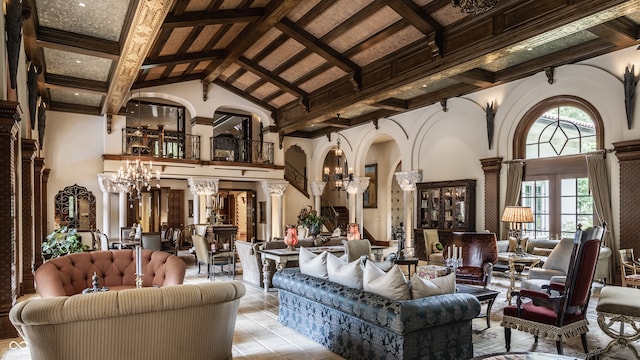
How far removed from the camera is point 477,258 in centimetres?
609

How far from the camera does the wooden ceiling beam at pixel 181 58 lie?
372 inches

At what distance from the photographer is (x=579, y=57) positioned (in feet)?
24.1

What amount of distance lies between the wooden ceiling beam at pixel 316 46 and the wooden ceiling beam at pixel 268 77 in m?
2.47

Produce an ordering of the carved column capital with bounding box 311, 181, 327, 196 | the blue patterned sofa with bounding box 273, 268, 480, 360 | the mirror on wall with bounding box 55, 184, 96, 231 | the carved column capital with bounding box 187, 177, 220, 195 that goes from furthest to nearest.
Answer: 1. the carved column capital with bounding box 311, 181, 327, 196
2. the carved column capital with bounding box 187, 177, 220, 195
3. the mirror on wall with bounding box 55, 184, 96, 231
4. the blue patterned sofa with bounding box 273, 268, 480, 360

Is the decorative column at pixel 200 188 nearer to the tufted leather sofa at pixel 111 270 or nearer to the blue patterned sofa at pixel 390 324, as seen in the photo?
the tufted leather sofa at pixel 111 270

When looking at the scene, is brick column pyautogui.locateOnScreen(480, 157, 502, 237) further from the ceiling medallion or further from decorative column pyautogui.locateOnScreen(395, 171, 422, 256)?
the ceiling medallion

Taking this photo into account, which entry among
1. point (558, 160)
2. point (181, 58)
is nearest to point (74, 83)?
point (181, 58)

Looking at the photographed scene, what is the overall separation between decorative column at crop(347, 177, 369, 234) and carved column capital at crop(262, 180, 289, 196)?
2.36 meters

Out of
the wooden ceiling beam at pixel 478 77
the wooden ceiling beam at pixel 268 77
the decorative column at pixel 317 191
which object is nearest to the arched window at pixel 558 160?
the wooden ceiling beam at pixel 478 77

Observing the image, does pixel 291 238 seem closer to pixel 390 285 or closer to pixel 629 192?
pixel 390 285

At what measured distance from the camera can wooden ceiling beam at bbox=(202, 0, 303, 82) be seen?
775 cm

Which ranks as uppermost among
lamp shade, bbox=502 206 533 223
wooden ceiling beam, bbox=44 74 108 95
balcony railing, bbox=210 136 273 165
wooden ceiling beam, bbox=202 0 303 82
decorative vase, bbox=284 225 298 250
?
wooden ceiling beam, bbox=202 0 303 82

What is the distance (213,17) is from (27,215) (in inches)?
189

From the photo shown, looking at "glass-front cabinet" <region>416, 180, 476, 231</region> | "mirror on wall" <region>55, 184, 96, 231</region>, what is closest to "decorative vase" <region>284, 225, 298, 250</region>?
"glass-front cabinet" <region>416, 180, 476, 231</region>
